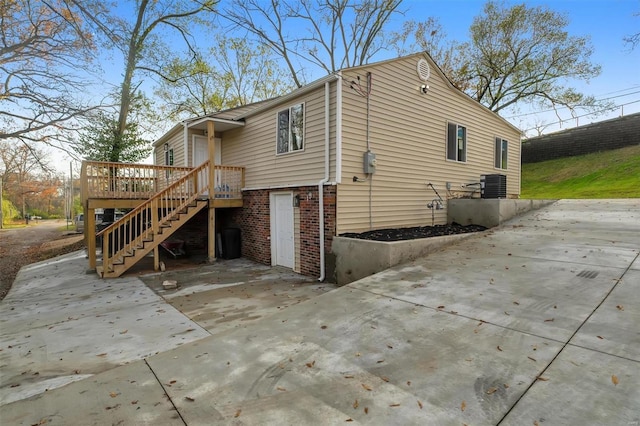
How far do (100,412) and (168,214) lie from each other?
7380 mm

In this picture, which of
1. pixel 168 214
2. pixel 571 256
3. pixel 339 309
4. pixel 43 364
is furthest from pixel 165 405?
pixel 168 214

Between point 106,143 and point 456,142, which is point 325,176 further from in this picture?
point 106,143

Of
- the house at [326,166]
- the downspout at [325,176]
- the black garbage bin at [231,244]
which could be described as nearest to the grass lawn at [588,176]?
the house at [326,166]

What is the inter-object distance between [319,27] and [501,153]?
15838 mm

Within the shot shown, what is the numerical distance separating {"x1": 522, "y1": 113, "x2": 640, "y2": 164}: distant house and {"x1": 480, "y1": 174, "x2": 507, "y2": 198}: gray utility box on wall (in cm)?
1259

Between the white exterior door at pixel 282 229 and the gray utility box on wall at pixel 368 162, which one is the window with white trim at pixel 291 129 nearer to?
the white exterior door at pixel 282 229

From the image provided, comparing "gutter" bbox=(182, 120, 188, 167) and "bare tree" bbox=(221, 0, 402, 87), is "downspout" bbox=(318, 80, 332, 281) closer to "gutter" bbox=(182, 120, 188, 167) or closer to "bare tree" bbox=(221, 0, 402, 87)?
"gutter" bbox=(182, 120, 188, 167)

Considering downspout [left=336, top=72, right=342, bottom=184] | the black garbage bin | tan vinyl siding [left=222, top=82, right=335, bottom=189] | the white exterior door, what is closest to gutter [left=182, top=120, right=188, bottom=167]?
tan vinyl siding [left=222, top=82, right=335, bottom=189]

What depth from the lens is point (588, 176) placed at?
1653cm

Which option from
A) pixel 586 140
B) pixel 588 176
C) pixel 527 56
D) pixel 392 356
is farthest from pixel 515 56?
pixel 392 356

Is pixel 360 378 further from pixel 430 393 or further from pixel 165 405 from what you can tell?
pixel 165 405

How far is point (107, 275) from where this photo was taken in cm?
854

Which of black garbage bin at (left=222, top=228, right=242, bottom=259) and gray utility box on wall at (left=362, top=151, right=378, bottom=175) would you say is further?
black garbage bin at (left=222, top=228, right=242, bottom=259)

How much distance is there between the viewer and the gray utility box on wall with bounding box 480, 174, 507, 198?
10602 mm
